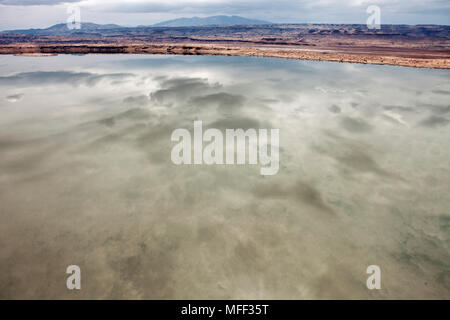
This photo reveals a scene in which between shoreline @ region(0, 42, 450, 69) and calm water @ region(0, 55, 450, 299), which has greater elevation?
shoreline @ region(0, 42, 450, 69)

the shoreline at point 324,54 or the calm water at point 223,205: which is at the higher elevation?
the shoreline at point 324,54

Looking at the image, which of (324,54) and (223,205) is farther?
(324,54)

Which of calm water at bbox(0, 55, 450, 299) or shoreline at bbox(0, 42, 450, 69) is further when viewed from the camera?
shoreline at bbox(0, 42, 450, 69)

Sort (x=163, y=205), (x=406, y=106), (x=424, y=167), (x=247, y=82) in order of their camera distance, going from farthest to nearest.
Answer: (x=247, y=82) → (x=406, y=106) → (x=424, y=167) → (x=163, y=205)

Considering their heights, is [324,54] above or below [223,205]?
above

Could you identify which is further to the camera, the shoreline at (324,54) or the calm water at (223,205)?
the shoreline at (324,54)

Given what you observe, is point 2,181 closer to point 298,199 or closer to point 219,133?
point 219,133

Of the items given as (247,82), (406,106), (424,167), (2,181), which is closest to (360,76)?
(406,106)
